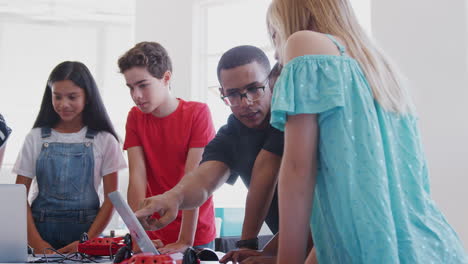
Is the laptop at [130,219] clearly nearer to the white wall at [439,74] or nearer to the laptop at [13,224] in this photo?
the laptop at [13,224]

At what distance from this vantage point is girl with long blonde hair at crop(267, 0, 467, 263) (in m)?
0.86

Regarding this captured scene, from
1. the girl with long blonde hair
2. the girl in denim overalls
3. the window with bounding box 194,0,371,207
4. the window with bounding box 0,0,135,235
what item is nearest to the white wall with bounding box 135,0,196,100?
the window with bounding box 194,0,371,207

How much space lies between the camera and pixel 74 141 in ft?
7.00

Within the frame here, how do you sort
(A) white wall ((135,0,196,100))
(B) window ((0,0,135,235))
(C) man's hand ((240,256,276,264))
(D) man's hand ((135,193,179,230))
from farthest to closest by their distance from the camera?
(B) window ((0,0,135,235))
(A) white wall ((135,0,196,100))
(D) man's hand ((135,193,179,230))
(C) man's hand ((240,256,276,264))

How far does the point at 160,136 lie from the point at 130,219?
1.01m

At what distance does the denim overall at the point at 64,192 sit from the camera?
194cm

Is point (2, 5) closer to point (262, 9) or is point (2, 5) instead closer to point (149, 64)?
point (262, 9)

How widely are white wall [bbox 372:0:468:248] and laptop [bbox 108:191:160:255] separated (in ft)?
8.25

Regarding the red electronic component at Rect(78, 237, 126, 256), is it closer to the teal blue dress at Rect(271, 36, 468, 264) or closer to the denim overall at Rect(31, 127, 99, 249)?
the denim overall at Rect(31, 127, 99, 249)

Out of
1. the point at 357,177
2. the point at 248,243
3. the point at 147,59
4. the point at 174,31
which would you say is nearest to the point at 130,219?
the point at 248,243

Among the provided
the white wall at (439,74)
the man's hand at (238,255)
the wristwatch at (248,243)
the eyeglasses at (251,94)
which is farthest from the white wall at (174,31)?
the man's hand at (238,255)

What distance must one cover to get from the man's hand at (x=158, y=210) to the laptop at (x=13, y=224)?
1.07ft

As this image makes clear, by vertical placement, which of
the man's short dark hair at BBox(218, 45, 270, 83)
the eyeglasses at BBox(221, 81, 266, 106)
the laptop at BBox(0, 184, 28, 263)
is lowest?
the laptop at BBox(0, 184, 28, 263)

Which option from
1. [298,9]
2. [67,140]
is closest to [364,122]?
[298,9]
